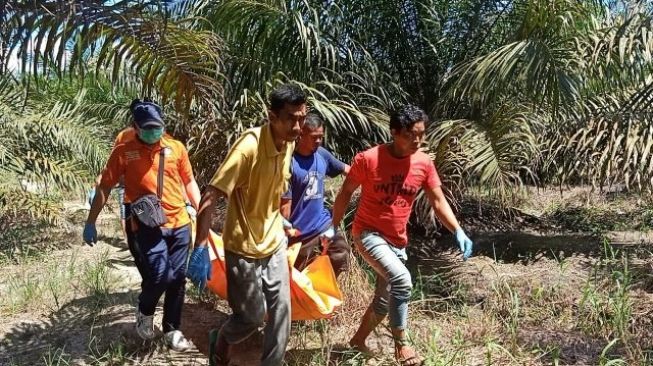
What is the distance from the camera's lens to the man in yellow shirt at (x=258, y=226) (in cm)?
288

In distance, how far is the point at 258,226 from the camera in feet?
9.87

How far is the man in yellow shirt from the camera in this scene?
9.44ft

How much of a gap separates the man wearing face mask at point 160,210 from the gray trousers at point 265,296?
2.40ft

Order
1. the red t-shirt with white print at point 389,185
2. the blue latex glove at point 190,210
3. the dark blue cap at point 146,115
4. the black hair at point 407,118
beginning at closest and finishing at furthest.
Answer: the black hair at point 407,118 < the red t-shirt with white print at point 389,185 < the dark blue cap at point 146,115 < the blue latex glove at point 190,210

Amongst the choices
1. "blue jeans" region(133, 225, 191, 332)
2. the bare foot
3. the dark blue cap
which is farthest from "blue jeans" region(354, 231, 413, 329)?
the dark blue cap

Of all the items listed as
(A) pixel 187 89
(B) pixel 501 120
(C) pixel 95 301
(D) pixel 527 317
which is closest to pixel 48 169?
(C) pixel 95 301

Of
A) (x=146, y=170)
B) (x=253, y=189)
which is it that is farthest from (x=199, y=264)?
(x=146, y=170)

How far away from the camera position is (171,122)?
610 centimetres

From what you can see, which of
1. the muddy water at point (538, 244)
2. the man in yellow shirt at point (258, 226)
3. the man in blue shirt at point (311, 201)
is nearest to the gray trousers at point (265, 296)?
the man in yellow shirt at point (258, 226)

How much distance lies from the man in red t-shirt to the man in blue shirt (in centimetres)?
39

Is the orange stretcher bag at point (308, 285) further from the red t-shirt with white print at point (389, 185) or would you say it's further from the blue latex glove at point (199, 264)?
the blue latex glove at point (199, 264)

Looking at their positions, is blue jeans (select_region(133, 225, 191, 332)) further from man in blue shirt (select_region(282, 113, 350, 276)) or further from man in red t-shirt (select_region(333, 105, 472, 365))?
man in red t-shirt (select_region(333, 105, 472, 365))

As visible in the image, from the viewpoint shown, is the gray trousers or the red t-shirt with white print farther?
the red t-shirt with white print

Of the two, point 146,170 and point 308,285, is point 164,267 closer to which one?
point 146,170
